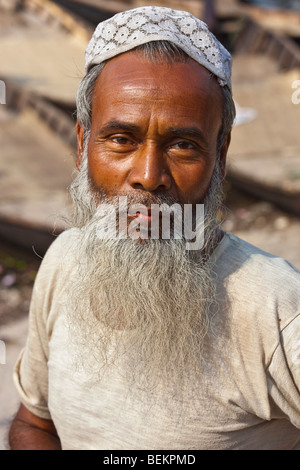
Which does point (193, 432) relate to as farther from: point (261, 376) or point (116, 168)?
point (116, 168)

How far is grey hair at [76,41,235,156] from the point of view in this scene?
149 centimetres

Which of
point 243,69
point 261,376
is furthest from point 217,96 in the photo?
point 243,69

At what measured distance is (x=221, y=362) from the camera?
1535 mm

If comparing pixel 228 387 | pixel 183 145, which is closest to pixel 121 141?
pixel 183 145

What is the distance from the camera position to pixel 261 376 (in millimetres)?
1481

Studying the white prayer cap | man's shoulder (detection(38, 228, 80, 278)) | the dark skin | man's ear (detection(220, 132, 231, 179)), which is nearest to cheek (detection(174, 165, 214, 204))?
the dark skin

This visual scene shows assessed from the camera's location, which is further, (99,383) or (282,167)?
(282,167)

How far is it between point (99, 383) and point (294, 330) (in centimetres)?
49

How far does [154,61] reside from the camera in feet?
4.91

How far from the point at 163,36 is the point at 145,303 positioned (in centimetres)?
61

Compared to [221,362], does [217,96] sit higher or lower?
higher
